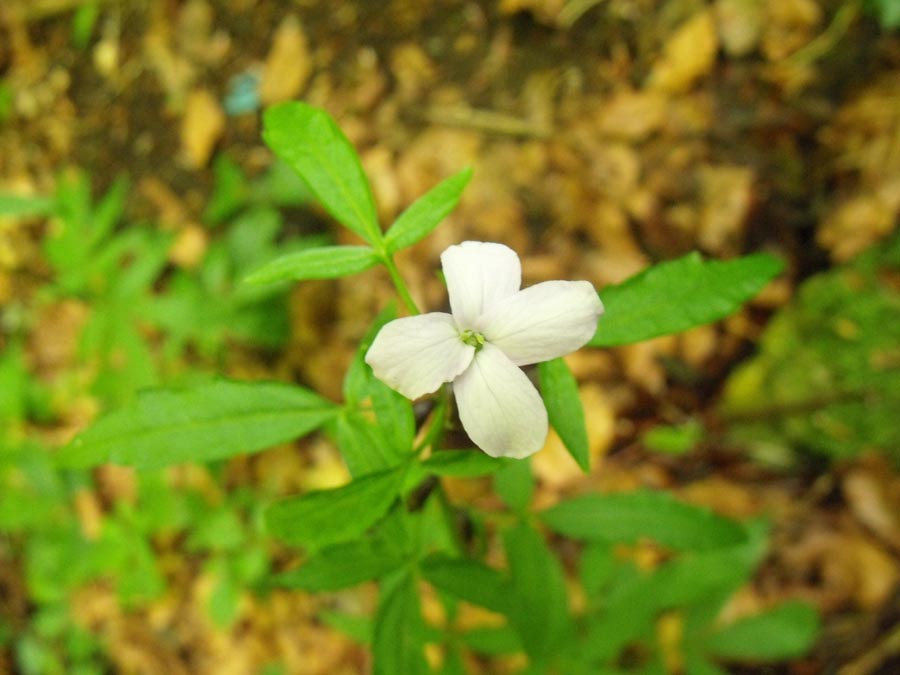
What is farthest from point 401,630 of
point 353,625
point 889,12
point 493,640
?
point 889,12

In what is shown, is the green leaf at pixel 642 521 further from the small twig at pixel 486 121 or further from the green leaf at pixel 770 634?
the small twig at pixel 486 121

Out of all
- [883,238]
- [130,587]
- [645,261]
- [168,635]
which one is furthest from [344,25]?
[168,635]

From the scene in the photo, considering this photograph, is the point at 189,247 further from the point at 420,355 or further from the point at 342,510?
the point at 420,355

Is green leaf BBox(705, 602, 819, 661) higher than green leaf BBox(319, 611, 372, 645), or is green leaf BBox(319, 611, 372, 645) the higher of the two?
green leaf BBox(319, 611, 372, 645)

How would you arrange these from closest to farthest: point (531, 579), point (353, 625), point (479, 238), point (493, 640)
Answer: point (531, 579) → point (493, 640) → point (353, 625) → point (479, 238)

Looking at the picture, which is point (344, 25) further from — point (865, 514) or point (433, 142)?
point (865, 514)

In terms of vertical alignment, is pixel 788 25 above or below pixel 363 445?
above

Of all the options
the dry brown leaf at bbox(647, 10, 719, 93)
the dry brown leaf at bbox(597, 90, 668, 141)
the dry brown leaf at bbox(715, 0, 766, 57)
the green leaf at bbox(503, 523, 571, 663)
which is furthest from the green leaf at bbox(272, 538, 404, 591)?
the dry brown leaf at bbox(715, 0, 766, 57)

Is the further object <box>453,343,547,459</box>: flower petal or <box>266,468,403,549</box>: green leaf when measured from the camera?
<box>266,468,403,549</box>: green leaf

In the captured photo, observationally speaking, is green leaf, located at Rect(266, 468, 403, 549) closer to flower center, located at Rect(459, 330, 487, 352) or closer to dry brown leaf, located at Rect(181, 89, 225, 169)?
flower center, located at Rect(459, 330, 487, 352)
